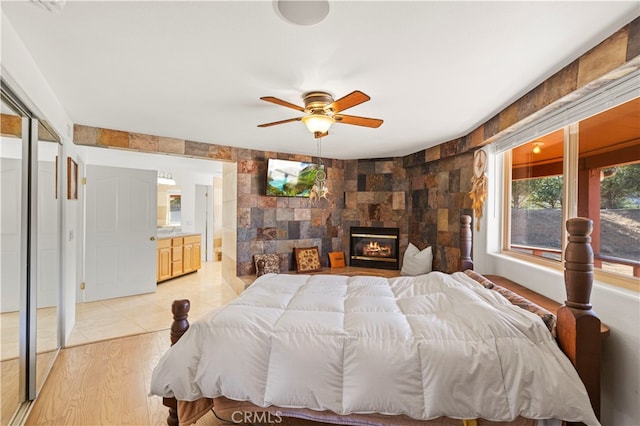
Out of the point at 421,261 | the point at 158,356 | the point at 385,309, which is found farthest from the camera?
the point at 421,261

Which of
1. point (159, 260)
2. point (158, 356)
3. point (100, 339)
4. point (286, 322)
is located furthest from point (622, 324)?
point (159, 260)

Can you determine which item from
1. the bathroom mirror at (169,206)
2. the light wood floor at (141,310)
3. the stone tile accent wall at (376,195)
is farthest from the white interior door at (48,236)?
the bathroom mirror at (169,206)

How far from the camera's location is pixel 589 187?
186cm

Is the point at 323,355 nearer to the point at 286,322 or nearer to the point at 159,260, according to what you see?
the point at 286,322

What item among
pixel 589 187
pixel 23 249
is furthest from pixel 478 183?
pixel 23 249

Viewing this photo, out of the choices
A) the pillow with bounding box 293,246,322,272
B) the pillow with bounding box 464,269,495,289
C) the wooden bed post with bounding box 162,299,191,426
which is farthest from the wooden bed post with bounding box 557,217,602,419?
the pillow with bounding box 293,246,322,272

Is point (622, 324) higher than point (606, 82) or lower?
lower

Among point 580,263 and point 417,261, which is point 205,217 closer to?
point 417,261

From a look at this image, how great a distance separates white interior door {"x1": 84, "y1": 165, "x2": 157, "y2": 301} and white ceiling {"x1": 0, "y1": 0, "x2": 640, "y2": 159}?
1999 mm

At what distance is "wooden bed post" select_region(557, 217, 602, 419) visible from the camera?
1329mm

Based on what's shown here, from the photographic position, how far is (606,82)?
5.14 ft

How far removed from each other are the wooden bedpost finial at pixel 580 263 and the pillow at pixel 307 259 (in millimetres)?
3120

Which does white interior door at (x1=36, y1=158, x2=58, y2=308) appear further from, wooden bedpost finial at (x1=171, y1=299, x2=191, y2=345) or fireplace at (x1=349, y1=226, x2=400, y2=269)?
fireplace at (x1=349, y1=226, x2=400, y2=269)

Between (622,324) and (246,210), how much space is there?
11.8ft
